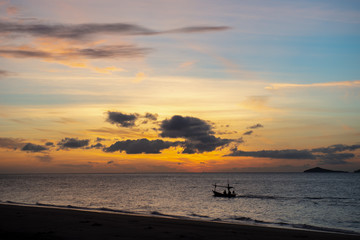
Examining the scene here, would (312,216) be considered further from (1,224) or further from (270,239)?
(1,224)

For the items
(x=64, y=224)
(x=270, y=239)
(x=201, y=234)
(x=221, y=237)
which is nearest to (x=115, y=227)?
(x=64, y=224)

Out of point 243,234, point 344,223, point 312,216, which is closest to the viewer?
point 243,234

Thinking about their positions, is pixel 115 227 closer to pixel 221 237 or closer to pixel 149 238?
pixel 149 238

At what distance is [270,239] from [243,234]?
249 cm

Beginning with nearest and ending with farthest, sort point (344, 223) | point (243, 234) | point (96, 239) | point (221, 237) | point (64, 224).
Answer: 1. point (96, 239)
2. point (221, 237)
3. point (243, 234)
4. point (64, 224)
5. point (344, 223)

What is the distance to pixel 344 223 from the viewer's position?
150 feet

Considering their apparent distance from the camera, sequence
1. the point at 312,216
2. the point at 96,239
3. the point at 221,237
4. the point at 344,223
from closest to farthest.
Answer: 1. the point at 96,239
2. the point at 221,237
3. the point at 344,223
4. the point at 312,216

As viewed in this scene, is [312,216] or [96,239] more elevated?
[96,239]

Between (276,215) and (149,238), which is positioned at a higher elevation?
(149,238)

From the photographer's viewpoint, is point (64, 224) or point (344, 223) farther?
point (344, 223)

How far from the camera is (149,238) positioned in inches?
901

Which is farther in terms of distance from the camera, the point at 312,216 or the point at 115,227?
the point at 312,216

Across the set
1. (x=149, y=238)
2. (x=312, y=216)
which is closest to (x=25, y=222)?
(x=149, y=238)

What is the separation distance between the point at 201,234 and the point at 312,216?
33542 millimetres
